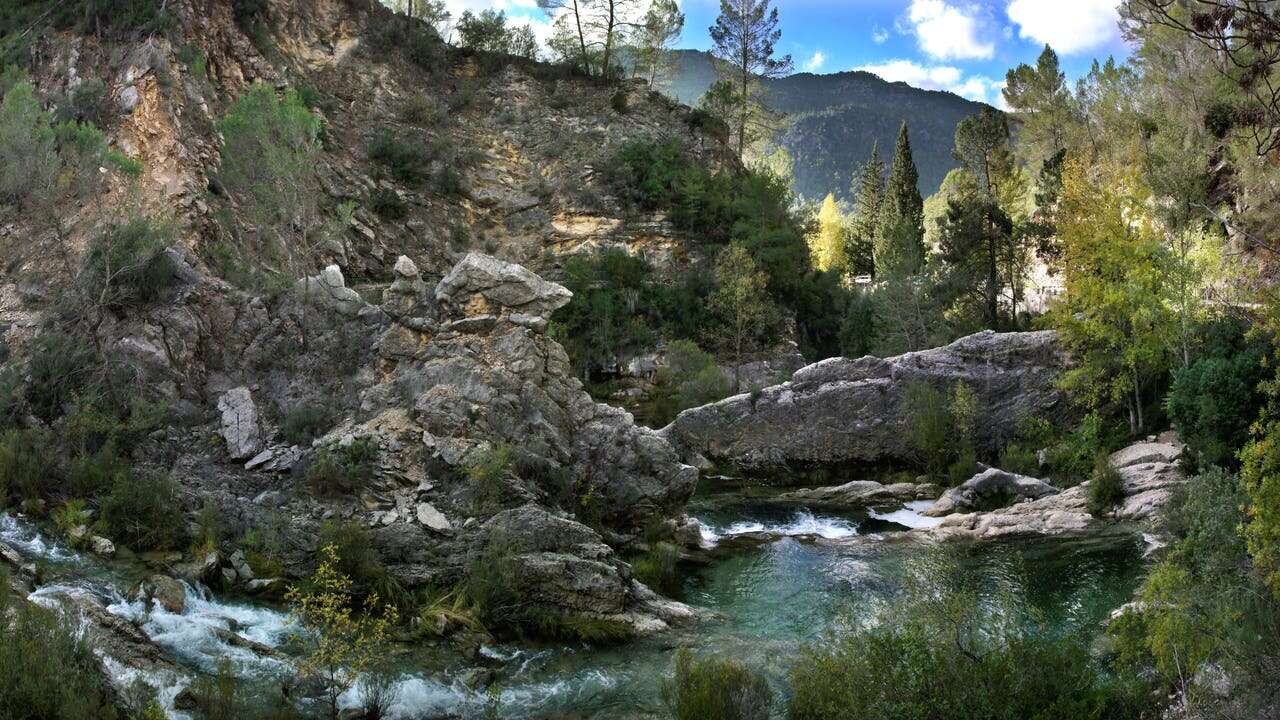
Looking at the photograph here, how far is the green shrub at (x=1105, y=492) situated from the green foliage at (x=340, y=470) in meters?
20.3

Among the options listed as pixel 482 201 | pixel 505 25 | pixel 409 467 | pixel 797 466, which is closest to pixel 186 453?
pixel 409 467

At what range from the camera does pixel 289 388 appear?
68.7 ft

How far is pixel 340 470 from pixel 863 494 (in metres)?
19.7

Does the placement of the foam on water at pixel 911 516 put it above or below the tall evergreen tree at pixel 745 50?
below

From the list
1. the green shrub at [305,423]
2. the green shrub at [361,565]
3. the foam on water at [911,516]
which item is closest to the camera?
the green shrub at [361,565]

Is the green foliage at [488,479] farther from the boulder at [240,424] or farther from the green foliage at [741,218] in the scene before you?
the green foliage at [741,218]

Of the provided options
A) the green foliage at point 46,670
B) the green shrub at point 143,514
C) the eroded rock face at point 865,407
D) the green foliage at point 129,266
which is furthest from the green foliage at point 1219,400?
the green foliage at point 129,266

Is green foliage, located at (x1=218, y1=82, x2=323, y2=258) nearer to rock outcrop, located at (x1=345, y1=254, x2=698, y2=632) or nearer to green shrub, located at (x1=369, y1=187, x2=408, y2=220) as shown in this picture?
rock outcrop, located at (x1=345, y1=254, x2=698, y2=632)

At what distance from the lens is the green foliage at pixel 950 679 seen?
913cm

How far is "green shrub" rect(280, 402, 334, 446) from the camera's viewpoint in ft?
63.4

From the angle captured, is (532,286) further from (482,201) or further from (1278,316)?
(482,201)

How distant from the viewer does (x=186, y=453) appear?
60.7 ft

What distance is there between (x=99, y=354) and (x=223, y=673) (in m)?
12.4

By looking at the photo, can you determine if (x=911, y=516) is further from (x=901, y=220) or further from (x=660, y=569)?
(x=901, y=220)
